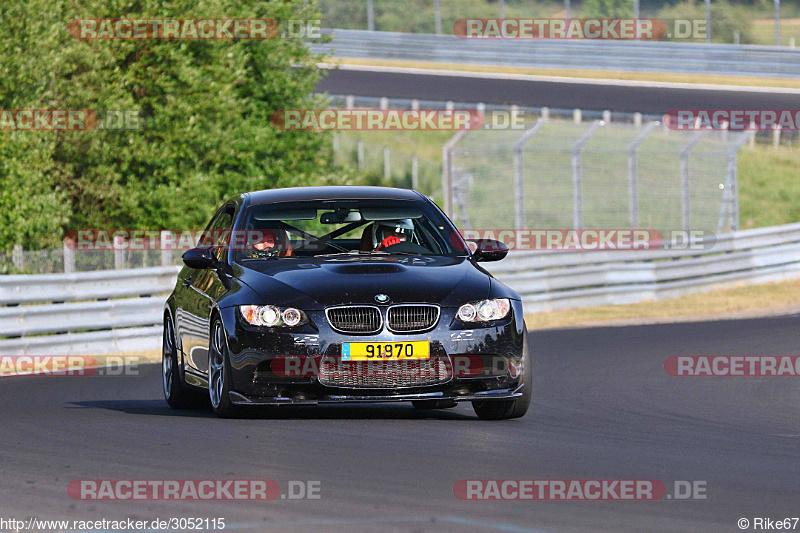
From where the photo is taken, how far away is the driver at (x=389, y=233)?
10.6 m

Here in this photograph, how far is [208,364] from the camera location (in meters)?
10.1

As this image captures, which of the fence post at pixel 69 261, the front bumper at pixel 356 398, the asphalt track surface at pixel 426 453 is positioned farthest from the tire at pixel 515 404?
the fence post at pixel 69 261

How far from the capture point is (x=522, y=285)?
22.9 metres

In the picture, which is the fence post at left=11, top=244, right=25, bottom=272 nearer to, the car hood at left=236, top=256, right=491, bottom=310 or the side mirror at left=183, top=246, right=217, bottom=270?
the side mirror at left=183, top=246, right=217, bottom=270

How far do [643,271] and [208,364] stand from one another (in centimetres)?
1539

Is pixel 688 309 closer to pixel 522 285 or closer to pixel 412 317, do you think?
pixel 522 285

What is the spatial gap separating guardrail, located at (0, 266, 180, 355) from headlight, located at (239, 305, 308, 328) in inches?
322

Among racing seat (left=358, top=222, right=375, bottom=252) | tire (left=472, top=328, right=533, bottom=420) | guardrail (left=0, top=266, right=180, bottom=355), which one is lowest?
guardrail (left=0, top=266, right=180, bottom=355)

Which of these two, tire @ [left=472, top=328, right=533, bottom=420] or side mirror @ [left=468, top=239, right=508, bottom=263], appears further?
side mirror @ [left=468, top=239, right=508, bottom=263]

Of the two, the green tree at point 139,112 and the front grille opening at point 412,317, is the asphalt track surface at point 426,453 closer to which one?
the front grille opening at point 412,317

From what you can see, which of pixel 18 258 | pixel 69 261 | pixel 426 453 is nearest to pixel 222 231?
pixel 426 453

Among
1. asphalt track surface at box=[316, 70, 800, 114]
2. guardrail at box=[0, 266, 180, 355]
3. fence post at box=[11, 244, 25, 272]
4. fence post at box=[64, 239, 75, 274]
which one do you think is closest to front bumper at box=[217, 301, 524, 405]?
guardrail at box=[0, 266, 180, 355]

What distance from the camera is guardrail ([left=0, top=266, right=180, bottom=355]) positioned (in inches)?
671

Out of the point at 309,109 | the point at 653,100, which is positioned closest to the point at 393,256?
the point at 309,109
